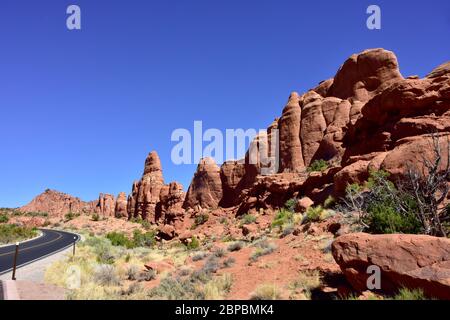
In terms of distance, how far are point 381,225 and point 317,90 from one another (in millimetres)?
42516

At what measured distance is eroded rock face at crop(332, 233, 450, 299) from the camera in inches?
255

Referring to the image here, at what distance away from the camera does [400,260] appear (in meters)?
7.28

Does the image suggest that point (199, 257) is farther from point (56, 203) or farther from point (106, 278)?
point (56, 203)

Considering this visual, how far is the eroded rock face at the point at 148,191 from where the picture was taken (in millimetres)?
79125

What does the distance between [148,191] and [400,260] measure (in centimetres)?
7800

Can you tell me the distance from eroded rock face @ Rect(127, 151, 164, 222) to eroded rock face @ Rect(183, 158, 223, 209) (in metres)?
18.4

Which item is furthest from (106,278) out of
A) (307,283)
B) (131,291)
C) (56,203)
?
(56,203)

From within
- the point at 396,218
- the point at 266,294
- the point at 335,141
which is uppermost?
the point at 335,141

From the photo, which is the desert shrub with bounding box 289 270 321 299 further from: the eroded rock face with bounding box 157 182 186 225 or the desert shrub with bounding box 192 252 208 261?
the eroded rock face with bounding box 157 182 186 225

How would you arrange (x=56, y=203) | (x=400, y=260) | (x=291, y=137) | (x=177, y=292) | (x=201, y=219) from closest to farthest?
(x=400, y=260)
(x=177, y=292)
(x=201, y=219)
(x=291, y=137)
(x=56, y=203)

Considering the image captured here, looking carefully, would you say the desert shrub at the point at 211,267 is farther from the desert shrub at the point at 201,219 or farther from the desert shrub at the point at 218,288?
the desert shrub at the point at 201,219

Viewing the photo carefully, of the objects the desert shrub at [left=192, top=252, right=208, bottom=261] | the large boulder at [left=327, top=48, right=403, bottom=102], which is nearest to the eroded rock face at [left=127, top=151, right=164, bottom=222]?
the large boulder at [left=327, top=48, right=403, bottom=102]
